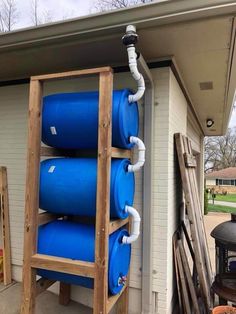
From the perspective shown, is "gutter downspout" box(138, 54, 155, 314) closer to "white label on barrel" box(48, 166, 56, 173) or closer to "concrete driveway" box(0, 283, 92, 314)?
"concrete driveway" box(0, 283, 92, 314)

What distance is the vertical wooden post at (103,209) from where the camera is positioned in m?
2.11

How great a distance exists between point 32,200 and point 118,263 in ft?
2.84

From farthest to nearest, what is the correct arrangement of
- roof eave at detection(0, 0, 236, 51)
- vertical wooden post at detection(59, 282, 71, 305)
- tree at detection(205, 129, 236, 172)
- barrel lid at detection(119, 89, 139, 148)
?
1. tree at detection(205, 129, 236, 172)
2. vertical wooden post at detection(59, 282, 71, 305)
3. barrel lid at detection(119, 89, 139, 148)
4. roof eave at detection(0, 0, 236, 51)

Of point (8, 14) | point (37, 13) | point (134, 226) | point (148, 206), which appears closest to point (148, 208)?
point (148, 206)

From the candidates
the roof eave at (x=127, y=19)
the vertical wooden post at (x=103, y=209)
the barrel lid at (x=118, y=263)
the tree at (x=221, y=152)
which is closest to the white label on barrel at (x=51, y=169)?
the vertical wooden post at (x=103, y=209)

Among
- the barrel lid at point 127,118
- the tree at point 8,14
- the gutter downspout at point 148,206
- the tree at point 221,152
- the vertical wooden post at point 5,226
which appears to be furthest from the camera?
the tree at point 221,152

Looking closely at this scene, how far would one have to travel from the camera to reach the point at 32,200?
2.36m

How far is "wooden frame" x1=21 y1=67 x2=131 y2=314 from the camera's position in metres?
2.12

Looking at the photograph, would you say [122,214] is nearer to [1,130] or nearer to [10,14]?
[1,130]

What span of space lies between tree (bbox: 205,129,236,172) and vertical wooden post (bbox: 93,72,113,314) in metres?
39.1

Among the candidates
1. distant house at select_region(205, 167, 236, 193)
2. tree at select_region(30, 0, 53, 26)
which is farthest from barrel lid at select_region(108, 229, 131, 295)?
distant house at select_region(205, 167, 236, 193)

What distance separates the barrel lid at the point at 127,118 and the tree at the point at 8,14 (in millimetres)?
8636

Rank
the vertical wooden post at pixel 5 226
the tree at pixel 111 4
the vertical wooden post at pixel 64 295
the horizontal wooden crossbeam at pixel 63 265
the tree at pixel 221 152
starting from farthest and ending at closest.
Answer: the tree at pixel 221 152
the tree at pixel 111 4
the vertical wooden post at pixel 5 226
the vertical wooden post at pixel 64 295
the horizontal wooden crossbeam at pixel 63 265

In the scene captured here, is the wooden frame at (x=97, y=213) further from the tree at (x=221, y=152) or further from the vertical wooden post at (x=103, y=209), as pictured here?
the tree at (x=221, y=152)
